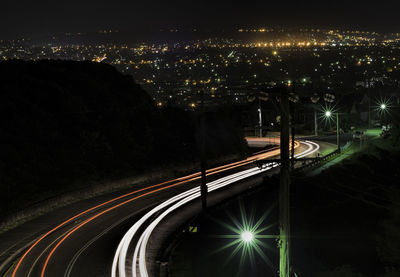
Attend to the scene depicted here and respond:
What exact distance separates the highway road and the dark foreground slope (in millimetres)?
5512

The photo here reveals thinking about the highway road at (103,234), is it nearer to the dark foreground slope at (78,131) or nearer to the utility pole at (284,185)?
the dark foreground slope at (78,131)

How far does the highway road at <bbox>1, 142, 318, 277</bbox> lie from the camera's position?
1659cm

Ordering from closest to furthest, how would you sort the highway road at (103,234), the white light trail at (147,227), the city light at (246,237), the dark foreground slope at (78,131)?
1. the white light trail at (147,227)
2. the highway road at (103,234)
3. the city light at (246,237)
4. the dark foreground slope at (78,131)

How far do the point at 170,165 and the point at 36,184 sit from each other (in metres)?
10.6

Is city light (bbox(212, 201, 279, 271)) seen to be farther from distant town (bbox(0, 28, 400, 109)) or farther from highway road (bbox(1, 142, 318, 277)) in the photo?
distant town (bbox(0, 28, 400, 109))

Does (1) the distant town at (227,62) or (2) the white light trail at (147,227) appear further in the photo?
(1) the distant town at (227,62)

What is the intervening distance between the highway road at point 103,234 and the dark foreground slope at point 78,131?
18.1 feet

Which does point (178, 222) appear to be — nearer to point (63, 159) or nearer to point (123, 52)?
point (63, 159)

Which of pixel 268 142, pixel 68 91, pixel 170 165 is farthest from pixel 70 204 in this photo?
pixel 268 142

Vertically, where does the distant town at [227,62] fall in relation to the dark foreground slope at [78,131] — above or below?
above

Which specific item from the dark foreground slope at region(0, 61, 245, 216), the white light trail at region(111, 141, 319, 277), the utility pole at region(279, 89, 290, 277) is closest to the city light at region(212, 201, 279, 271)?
the white light trail at region(111, 141, 319, 277)

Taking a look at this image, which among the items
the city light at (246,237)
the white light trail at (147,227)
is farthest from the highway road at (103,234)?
the city light at (246,237)

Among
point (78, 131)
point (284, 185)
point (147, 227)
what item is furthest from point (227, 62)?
point (284, 185)

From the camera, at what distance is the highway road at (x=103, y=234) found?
54.4 ft
